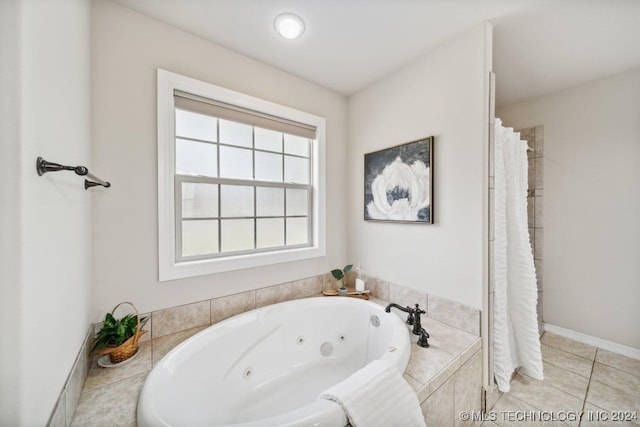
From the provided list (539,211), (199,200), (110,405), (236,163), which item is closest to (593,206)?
(539,211)

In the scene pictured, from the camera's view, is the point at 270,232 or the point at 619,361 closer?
the point at 619,361

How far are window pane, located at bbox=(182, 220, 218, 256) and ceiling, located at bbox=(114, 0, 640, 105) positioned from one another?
4.16ft

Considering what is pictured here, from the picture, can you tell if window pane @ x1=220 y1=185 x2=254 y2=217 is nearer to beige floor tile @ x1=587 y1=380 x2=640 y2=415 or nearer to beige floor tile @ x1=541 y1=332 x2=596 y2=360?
beige floor tile @ x1=587 y1=380 x2=640 y2=415

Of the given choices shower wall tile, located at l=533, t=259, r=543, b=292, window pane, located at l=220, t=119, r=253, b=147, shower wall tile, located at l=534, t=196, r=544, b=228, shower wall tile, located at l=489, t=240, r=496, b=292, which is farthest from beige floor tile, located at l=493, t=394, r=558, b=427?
window pane, located at l=220, t=119, r=253, b=147

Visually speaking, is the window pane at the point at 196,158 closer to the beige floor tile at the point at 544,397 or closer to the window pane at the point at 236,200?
the window pane at the point at 236,200

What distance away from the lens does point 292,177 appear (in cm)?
213

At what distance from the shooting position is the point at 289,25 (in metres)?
1.45

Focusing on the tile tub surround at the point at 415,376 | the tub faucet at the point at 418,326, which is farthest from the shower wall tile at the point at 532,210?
the tub faucet at the point at 418,326

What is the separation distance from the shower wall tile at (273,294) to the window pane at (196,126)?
1206 millimetres

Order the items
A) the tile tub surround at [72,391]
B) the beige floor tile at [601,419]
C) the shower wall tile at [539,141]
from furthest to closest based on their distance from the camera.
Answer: the shower wall tile at [539,141] → the beige floor tile at [601,419] → the tile tub surround at [72,391]

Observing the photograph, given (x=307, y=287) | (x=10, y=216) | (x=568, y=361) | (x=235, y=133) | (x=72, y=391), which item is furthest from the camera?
(x=307, y=287)

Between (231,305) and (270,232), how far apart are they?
0.63 meters

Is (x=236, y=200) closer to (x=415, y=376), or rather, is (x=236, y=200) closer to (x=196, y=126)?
(x=196, y=126)

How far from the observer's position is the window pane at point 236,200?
179cm
